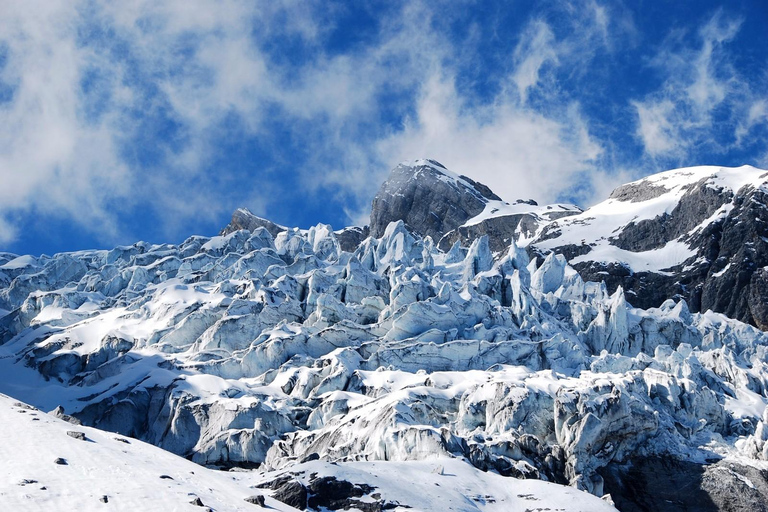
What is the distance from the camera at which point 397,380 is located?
95.6 metres

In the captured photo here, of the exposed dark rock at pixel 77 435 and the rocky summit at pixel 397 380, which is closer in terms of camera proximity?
the exposed dark rock at pixel 77 435

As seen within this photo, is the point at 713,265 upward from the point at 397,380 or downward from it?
upward

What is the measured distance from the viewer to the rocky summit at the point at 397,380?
224 ft

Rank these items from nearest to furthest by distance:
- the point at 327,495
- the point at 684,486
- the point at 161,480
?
the point at 161,480, the point at 327,495, the point at 684,486

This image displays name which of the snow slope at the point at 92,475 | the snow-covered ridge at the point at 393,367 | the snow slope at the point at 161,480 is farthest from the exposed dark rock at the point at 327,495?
the snow-covered ridge at the point at 393,367

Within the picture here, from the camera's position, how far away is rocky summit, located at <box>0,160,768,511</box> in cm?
6812

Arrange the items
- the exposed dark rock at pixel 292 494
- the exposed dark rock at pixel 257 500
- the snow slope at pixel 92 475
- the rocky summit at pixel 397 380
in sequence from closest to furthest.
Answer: the snow slope at pixel 92 475, the exposed dark rock at pixel 257 500, the exposed dark rock at pixel 292 494, the rocky summit at pixel 397 380

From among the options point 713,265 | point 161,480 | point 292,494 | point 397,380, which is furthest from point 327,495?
point 713,265

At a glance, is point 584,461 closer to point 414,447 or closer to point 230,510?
point 414,447

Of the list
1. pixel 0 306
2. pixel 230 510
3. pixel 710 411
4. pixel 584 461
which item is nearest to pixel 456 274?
pixel 710 411

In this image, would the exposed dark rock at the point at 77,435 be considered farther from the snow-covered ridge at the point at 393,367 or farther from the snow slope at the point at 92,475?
the snow-covered ridge at the point at 393,367

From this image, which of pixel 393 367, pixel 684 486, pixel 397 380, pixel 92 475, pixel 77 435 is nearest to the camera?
pixel 92 475

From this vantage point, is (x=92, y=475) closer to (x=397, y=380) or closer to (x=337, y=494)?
(x=337, y=494)

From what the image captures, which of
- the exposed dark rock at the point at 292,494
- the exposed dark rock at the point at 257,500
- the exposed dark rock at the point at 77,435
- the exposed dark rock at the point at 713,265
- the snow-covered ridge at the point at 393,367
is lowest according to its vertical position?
the exposed dark rock at the point at 257,500
